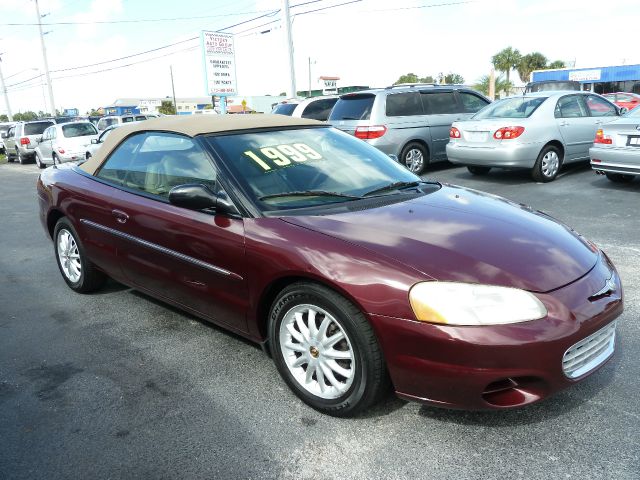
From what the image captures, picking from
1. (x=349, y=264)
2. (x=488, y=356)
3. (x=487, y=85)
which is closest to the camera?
(x=488, y=356)

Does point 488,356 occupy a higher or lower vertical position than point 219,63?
lower

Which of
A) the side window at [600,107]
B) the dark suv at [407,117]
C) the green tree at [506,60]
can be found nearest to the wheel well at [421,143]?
the dark suv at [407,117]

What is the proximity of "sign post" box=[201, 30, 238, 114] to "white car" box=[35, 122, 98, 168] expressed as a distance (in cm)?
883

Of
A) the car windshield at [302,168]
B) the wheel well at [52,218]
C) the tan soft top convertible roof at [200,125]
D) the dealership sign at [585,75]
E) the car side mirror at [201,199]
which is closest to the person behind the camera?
the car side mirror at [201,199]

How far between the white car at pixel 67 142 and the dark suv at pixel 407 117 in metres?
9.08

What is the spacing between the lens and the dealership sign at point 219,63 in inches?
963

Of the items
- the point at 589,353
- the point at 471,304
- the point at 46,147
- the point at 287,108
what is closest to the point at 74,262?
the point at 471,304

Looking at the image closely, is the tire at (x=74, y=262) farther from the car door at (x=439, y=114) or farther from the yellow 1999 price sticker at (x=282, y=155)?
the car door at (x=439, y=114)

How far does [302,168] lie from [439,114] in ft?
27.0

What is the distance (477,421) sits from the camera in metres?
2.56

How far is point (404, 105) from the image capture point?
10352 millimetres

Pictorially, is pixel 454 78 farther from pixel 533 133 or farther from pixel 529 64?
pixel 533 133

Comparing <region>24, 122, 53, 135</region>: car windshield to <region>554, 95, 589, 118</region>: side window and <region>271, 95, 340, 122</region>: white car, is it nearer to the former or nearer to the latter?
<region>271, 95, 340, 122</region>: white car

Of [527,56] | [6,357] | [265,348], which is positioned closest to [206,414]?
[265,348]
